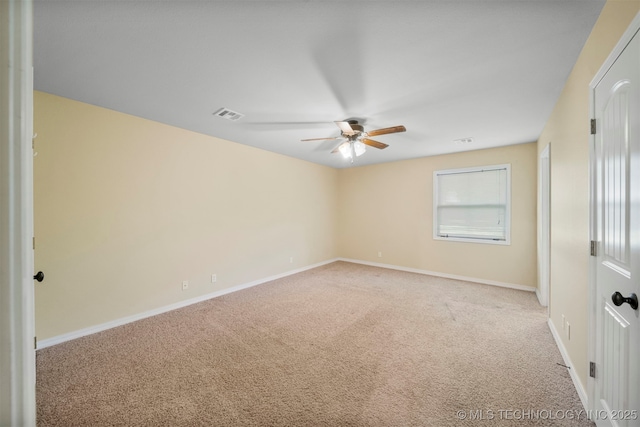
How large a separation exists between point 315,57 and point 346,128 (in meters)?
1.04

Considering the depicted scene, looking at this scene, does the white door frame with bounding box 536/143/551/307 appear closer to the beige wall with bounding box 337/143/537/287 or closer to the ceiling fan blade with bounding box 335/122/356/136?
the beige wall with bounding box 337/143/537/287

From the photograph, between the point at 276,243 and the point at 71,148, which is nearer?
the point at 71,148

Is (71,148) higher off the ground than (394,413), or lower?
higher

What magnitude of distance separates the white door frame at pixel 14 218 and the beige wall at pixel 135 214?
2736 mm

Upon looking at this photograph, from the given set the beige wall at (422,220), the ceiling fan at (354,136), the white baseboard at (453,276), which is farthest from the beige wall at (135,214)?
the white baseboard at (453,276)

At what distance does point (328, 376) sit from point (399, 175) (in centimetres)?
440

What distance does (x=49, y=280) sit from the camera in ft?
8.16

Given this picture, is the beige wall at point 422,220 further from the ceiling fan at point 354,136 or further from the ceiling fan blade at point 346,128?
the ceiling fan blade at point 346,128

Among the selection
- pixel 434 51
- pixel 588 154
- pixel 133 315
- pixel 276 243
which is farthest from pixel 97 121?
pixel 588 154

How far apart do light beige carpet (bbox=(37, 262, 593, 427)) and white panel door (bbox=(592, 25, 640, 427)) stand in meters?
0.47

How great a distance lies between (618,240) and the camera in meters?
1.32

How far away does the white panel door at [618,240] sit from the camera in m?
1.17

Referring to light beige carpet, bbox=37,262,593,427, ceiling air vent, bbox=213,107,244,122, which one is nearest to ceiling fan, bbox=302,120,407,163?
ceiling air vent, bbox=213,107,244,122

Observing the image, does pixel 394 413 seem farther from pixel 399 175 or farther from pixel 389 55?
pixel 399 175
